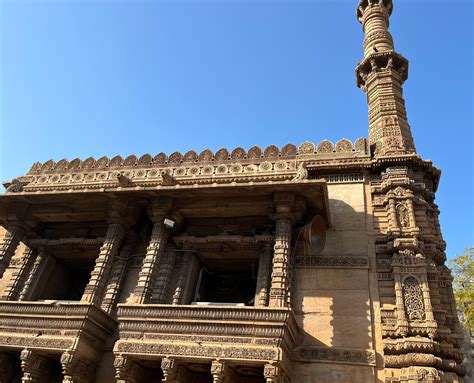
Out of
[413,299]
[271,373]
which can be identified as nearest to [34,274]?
[271,373]

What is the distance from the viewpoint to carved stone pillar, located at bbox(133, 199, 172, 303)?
9711mm

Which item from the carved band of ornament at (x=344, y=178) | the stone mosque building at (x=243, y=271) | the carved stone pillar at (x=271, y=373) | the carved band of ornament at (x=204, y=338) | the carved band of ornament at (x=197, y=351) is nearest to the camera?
the carved stone pillar at (x=271, y=373)

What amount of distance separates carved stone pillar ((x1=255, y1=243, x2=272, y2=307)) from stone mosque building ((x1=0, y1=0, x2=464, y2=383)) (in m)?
0.04

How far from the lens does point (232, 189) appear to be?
33.5 feet

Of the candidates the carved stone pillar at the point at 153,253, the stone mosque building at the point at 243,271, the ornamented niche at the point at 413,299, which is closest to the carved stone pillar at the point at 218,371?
the stone mosque building at the point at 243,271

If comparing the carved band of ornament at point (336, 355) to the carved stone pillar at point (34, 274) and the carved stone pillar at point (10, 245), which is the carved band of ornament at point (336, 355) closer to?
the carved stone pillar at point (34, 274)

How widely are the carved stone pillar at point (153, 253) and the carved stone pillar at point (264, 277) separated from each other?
2.64 m

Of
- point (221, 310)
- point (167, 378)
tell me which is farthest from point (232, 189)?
point (167, 378)

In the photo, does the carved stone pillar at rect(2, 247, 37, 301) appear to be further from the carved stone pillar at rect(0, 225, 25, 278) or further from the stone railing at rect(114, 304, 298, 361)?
the stone railing at rect(114, 304, 298, 361)

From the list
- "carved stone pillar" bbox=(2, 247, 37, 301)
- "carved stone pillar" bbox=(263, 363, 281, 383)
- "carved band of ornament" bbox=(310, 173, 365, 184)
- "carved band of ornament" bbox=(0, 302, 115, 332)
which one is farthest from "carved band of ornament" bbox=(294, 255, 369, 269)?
"carved stone pillar" bbox=(2, 247, 37, 301)

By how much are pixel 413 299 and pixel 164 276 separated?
6233mm

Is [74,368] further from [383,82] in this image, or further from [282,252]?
[383,82]

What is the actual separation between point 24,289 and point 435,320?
11.0 metres

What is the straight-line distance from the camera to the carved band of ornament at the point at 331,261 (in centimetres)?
1021
